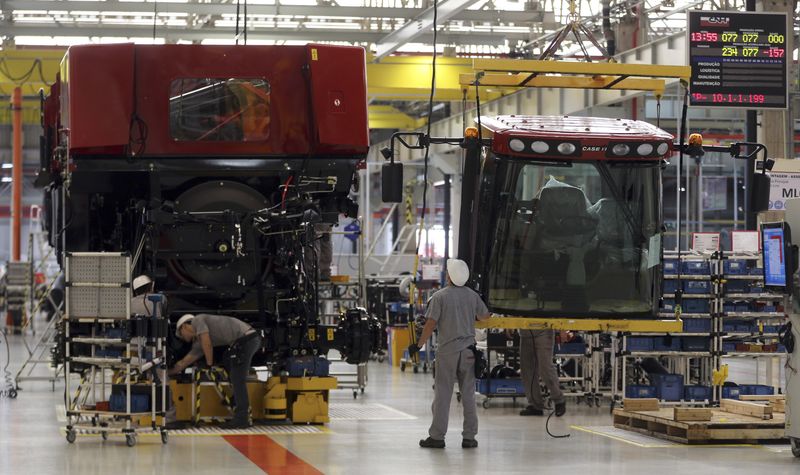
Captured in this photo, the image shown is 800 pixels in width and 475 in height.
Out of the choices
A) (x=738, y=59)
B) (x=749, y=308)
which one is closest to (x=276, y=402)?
(x=749, y=308)

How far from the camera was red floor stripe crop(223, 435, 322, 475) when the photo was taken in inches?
385

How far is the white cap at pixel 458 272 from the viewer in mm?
10945

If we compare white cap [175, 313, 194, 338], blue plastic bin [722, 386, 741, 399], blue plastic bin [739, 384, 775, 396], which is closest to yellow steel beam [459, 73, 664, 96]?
white cap [175, 313, 194, 338]

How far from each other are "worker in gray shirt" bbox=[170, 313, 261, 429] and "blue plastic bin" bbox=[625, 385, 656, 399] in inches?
168

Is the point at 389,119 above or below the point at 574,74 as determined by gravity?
above

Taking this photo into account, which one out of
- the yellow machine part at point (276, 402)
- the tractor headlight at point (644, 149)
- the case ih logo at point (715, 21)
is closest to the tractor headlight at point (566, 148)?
the tractor headlight at point (644, 149)

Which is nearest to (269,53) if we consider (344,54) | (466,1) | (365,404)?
(344,54)

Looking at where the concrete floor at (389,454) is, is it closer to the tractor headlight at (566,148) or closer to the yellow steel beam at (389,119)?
the tractor headlight at (566,148)

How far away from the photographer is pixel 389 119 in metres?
37.0

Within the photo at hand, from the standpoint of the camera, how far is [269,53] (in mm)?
12977

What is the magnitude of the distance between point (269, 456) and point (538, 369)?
433 centimetres

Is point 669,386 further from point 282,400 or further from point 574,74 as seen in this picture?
point 574,74

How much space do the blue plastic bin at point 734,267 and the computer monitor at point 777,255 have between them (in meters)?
4.06

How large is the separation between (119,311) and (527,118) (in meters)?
4.05
